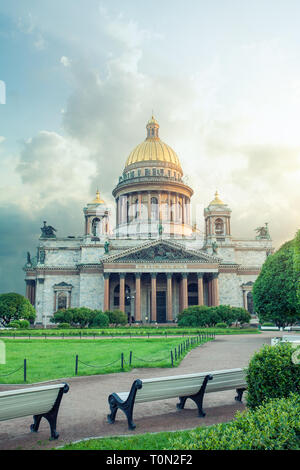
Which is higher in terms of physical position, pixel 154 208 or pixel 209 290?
pixel 154 208

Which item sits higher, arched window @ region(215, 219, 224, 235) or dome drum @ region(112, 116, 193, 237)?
dome drum @ region(112, 116, 193, 237)

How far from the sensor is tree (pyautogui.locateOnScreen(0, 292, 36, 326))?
152ft

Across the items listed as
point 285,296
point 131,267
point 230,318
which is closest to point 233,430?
point 285,296

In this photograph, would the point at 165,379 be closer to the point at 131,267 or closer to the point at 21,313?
the point at 21,313

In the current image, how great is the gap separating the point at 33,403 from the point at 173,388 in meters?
3.22

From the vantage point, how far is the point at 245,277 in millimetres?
66375


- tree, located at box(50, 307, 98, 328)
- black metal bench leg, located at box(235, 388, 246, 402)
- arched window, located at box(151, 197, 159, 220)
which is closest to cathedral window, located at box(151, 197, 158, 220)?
arched window, located at box(151, 197, 159, 220)

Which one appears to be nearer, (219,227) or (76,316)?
(76,316)

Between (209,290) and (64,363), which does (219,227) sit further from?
(64,363)

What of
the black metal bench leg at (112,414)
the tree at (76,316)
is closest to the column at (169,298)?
the tree at (76,316)

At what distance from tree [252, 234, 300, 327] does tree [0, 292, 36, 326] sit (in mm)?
27374

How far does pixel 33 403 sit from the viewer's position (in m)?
8.06

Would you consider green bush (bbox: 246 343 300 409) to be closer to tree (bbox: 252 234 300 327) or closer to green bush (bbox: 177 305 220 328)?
tree (bbox: 252 234 300 327)

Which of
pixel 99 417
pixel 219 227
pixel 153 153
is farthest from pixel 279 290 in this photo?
pixel 153 153
